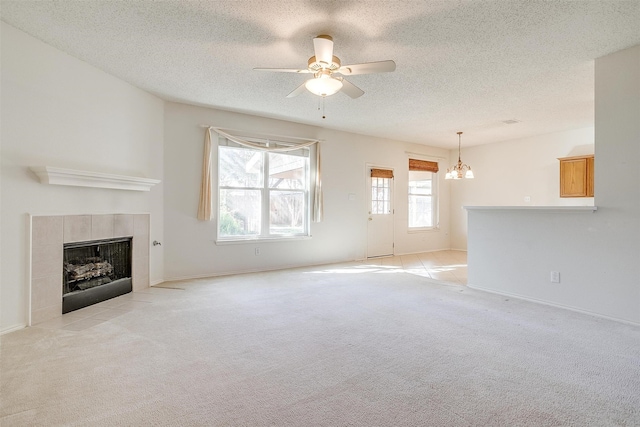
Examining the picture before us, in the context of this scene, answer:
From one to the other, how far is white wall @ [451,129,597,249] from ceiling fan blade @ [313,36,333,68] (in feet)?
17.6

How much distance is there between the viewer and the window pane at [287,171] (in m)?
5.73

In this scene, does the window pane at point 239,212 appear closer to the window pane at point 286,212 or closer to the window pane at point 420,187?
the window pane at point 286,212

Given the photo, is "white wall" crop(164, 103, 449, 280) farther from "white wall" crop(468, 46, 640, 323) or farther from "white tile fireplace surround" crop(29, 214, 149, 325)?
Result: "white wall" crop(468, 46, 640, 323)

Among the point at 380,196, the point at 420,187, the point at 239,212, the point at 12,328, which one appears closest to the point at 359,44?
the point at 239,212

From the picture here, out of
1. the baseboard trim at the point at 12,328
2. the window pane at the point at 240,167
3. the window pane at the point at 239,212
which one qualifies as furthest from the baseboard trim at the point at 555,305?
the baseboard trim at the point at 12,328

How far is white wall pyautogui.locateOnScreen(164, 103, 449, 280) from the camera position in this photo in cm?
489

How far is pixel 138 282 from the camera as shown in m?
4.32

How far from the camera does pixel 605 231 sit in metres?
3.28

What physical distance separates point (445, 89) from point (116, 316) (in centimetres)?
477

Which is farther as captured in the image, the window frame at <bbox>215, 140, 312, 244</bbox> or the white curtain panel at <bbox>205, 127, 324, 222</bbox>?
the window frame at <bbox>215, 140, 312, 244</bbox>

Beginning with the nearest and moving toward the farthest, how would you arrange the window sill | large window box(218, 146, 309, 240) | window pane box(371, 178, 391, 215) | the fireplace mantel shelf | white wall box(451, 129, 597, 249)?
the fireplace mantel shelf, the window sill, large window box(218, 146, 309, 240), white wall box(451, 129, 597, 249), window pane box(371, 178, 391, 215)

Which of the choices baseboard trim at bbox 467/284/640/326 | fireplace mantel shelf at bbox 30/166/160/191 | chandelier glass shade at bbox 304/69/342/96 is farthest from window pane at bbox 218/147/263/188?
baseboard trim at bbox 467/284/640/326

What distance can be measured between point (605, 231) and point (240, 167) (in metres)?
4.94

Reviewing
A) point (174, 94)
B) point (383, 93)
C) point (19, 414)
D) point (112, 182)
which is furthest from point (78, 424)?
point (383, 93)
